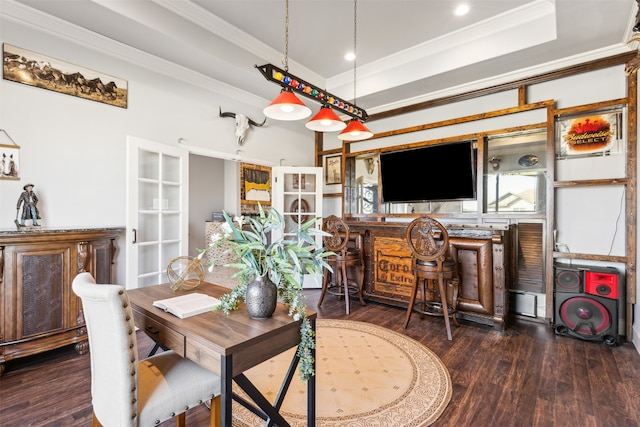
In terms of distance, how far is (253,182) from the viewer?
5945 mm

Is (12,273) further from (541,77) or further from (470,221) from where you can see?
(541,77)

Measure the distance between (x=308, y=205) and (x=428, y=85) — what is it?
8.78 ft

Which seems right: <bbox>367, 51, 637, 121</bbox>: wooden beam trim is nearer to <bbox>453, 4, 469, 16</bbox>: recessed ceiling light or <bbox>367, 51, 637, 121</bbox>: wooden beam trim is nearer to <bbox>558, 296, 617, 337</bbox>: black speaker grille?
<bbox>453, 4, 469, 16</bbox>: recessed ceiling light

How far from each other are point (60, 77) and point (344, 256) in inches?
143

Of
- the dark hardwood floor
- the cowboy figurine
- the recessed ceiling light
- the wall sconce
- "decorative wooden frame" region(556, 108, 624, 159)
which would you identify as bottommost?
the dark hardwood floor

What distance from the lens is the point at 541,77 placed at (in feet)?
11.8

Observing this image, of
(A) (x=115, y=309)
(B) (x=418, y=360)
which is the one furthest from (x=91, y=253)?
(B) (x=418, y=360)

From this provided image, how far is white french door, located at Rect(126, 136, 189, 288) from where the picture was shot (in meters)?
3.29

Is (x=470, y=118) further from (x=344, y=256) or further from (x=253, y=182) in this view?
(x=253, y=182)

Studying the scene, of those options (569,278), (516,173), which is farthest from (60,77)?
(569,278)

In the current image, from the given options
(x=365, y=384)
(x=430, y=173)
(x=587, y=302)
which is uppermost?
(x=430, y=173)

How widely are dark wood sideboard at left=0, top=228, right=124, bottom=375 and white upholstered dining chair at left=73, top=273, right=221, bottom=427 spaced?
1556 mm

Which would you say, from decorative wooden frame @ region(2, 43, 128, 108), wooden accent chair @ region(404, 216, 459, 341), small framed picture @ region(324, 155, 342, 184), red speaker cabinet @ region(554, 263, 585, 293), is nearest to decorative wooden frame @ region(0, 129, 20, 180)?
decorative wooden frame @ region(2, 43, 128, 108)

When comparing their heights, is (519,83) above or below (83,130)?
above
